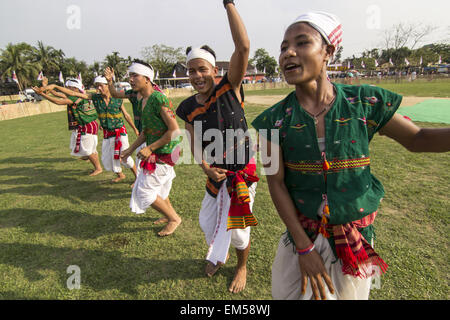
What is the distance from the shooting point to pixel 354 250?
1369 millimetres

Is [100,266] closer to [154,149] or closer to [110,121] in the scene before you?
[154,149]

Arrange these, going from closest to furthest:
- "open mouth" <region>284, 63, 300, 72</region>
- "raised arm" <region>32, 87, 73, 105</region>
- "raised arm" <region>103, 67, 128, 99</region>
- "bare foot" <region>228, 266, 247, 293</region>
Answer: "open mouth" <region>284, 63, 300, 72</region>
"bare foot" <region>228, 266, 247, 293</region>
"raised arm" <region>103, 67, 128, 99</region>
"raised arm" <region>32, 87, 73, 105</region>

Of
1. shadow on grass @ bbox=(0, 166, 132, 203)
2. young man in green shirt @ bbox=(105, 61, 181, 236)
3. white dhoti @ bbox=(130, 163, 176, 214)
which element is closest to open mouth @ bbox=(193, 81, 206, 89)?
young man in green shirt @ bbox=(105, 61, 181, 236)

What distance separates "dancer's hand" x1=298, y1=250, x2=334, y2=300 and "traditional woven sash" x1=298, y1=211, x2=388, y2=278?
0.12m

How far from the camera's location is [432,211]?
143 inches

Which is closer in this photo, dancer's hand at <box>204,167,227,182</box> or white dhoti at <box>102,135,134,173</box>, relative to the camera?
dancer's hand at <box>204,167,227,182</box>

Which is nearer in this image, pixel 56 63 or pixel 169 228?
pixel 169 228

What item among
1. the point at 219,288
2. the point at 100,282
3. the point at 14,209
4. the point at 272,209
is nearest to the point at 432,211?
the point at 272,209

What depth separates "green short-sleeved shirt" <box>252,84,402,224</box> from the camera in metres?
1.33

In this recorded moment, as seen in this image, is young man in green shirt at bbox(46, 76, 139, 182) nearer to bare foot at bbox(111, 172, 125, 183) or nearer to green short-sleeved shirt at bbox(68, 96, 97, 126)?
bare foot at bbox(111, 172, 125, 183)

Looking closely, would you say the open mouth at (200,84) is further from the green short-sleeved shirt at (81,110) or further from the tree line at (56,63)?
the tree line at (56,63)

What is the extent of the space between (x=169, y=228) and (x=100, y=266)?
0.98m

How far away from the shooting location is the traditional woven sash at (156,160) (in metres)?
3.44
